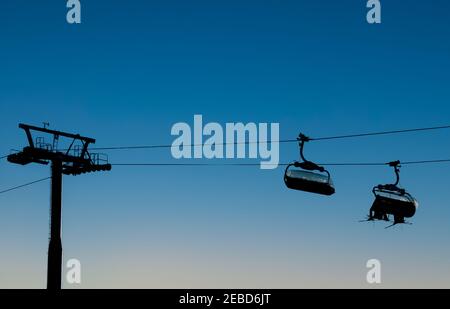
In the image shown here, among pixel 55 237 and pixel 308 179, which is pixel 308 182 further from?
pixel 55 237

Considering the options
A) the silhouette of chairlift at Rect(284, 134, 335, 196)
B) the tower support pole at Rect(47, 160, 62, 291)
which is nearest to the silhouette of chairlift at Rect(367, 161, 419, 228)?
the silhouette of chairlift at Rect(284, 134, 335, 196)

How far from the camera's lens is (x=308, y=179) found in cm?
2359

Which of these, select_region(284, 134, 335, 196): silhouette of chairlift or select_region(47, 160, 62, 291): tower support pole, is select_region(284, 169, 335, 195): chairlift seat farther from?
select_region(47, 160, 62, 291): tower support pole

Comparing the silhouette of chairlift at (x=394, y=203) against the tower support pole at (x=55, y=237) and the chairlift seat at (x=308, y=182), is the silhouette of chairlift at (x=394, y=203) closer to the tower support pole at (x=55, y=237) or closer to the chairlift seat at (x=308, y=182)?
the chairlift seat at (x=308, y=182)

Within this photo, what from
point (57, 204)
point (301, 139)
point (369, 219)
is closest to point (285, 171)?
point (301, 139)

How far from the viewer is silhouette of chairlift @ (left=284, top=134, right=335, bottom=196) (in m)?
23.5

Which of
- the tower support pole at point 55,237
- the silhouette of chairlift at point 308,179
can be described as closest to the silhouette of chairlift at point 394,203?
the silhouette of chairlift at point 308,179

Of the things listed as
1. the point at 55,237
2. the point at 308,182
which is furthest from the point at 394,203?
the point at 55,237
